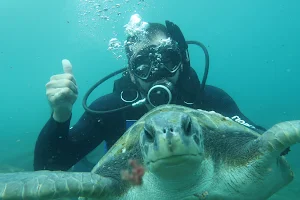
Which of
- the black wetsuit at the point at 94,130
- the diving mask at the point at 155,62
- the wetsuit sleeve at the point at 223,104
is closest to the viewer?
the black wetsuit at the point at 94,130

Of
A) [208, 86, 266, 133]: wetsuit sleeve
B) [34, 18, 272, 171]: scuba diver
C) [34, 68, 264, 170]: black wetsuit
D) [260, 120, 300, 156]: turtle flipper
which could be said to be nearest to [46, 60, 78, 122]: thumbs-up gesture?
[34, 18, 272, 171]: scuba diver

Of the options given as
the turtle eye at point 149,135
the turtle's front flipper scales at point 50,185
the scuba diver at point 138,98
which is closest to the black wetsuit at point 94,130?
the scuba diver at point 138,98

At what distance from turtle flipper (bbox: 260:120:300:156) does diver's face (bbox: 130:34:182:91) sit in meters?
1.79

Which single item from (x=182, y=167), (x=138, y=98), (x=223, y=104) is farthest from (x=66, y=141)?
(x=223, y=104)

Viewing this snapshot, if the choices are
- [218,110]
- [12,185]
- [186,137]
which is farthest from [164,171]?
[218,110]

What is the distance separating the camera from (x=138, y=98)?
3.89 meters

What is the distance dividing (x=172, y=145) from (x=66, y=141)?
201 centimetres

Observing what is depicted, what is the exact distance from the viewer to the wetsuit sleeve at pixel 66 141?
3.16m

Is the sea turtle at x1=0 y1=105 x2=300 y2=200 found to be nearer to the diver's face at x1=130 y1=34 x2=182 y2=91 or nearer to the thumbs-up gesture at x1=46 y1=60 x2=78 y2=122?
the thumbs-up gesture at x1=46 y1=60 x2=78 y2=122

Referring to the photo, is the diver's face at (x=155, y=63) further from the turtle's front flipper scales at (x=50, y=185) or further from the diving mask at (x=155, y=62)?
the turtle's front flipper scales at (x=50, y=185)

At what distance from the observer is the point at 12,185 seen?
1.93 m

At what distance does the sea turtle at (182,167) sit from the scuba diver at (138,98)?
0.87m

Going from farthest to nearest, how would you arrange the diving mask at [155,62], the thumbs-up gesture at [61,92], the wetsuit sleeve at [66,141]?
the diving mask at [155,62] → the wetsuit sleeve at [66,141] → the thumbs-up gesture at [61,92]

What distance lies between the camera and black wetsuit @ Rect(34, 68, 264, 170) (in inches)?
130
